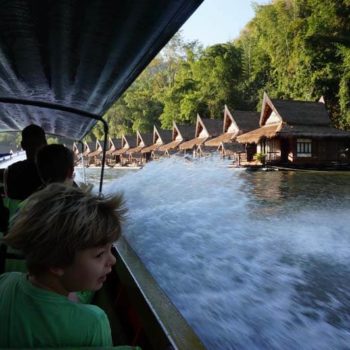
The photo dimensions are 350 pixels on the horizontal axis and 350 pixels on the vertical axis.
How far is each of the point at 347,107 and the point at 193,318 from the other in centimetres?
2745

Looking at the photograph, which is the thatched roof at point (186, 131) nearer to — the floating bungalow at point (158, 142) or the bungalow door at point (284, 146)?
the floating bungalow at point (158, 142)

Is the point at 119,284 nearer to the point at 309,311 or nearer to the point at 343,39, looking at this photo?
the point at 309,311

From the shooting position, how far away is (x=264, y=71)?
138 feet

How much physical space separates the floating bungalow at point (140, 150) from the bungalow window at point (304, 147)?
18460 millimetres

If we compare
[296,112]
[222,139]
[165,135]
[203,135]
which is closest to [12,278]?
[296,112]

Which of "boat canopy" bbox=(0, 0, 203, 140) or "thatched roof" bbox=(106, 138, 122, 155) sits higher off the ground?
"boat canopy" bbox=(0, 0, 203, 140)

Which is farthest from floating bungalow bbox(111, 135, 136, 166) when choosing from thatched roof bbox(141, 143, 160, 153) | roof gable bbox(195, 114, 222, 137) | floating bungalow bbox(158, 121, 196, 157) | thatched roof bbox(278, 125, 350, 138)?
thatched roof bbox(278, 125, 350, 138)

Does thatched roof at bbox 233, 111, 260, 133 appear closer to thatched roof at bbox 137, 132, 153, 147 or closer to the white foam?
thatched roof at bbox 137, 132, 153, 147

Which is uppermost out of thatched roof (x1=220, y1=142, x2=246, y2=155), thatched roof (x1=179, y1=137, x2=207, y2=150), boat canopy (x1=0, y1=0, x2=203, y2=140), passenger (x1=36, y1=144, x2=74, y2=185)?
boat canopy (x1=0, y1=0, x2=203, y2=140)

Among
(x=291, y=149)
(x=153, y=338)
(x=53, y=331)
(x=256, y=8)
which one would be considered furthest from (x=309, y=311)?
(x=256, y=8)

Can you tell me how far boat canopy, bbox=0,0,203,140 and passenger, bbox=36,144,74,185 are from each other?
1.91ft

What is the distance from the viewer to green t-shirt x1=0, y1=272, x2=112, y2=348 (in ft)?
2.76

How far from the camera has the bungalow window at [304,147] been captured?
25.0 metres

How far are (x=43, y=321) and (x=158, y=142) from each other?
39.3 meters
